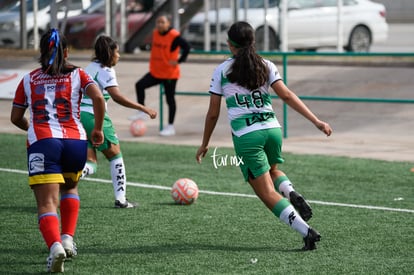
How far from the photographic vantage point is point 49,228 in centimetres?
677

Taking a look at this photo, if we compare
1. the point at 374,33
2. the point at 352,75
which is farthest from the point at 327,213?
the point at 374,33

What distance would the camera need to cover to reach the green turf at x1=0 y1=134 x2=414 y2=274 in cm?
710

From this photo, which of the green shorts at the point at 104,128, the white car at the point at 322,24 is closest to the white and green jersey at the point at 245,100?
the green shorts at the point at 104,128

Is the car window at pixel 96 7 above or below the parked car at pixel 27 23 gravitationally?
above

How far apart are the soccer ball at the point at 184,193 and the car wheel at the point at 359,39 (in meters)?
14.4

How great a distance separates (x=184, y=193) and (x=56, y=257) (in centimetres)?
325

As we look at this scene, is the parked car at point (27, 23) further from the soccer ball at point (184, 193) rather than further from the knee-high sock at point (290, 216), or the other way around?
the knee-high sock at point (290, 216)

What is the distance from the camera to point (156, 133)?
16922 mm

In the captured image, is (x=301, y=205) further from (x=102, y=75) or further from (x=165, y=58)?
(x=165, y=58)

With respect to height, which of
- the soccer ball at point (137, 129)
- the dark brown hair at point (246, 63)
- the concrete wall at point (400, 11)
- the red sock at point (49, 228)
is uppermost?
the dark brown hair at point (246, 63)

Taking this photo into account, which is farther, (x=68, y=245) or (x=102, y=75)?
(x=102, y=75)

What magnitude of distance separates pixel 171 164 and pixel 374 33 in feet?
40.2

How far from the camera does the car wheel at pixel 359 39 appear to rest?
23.7 meters

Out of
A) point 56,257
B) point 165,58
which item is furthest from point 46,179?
point 165,58
